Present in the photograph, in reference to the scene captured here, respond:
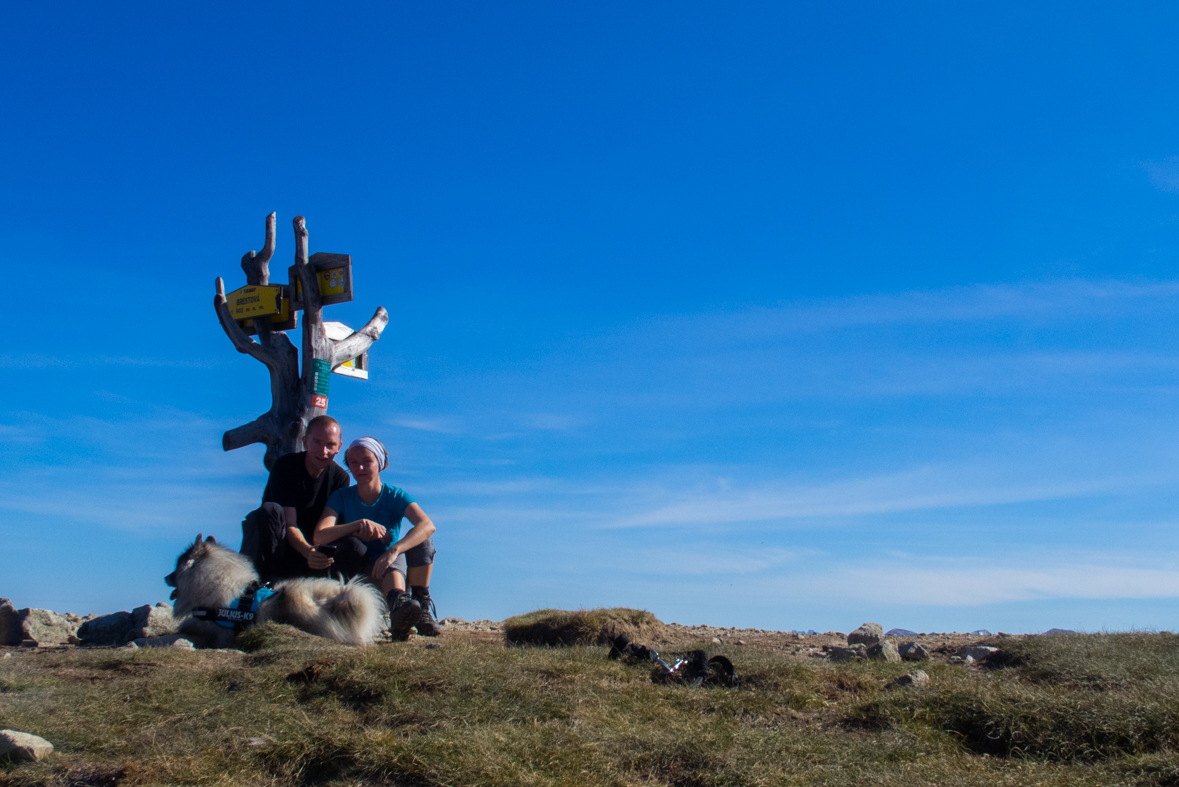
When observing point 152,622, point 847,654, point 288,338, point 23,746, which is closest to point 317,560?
point 152,622

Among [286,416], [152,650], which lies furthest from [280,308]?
[152,650]

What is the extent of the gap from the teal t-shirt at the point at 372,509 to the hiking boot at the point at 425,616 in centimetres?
50

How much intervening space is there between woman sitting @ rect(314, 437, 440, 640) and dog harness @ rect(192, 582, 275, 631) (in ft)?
2.06

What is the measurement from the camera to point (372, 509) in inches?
267

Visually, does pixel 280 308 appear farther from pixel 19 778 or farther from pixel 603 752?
pixel 603 752

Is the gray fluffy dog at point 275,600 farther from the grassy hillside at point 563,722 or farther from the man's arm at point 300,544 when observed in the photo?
the grassy hillside at point 563,722

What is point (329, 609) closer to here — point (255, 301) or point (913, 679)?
point (913, 679)

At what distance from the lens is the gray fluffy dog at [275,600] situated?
5.91 metres

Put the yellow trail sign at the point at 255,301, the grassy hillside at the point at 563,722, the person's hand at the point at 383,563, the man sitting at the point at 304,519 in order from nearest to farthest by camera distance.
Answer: the grassy hillside at the point at 563,722 < the person's hand at the point at 383,563 < the man sitting at the point at 304,519 < the yellow trail sign at the point at 255,301

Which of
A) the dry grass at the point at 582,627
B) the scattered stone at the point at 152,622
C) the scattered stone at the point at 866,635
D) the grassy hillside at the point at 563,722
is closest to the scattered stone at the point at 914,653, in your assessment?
the scattered stone at the point at 866,635

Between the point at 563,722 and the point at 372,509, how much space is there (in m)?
3.51

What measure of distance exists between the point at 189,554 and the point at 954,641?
626 cm

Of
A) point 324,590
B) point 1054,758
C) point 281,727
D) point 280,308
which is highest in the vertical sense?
point 280,308

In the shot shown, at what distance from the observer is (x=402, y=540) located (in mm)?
6566
